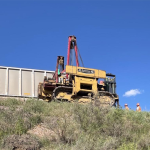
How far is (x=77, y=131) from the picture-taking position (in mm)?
7789

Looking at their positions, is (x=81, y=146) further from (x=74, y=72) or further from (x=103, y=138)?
(x=74, y=72)

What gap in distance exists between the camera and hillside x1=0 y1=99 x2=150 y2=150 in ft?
22.8

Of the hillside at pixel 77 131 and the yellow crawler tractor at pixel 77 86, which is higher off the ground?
the yellow crawler tractor at pixel 77 86

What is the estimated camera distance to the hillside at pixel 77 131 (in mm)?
6952

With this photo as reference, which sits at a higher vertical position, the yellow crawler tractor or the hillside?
the yellow crawler tractor

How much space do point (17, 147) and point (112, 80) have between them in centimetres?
Answer: 1265

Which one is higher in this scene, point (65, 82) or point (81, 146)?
point (65, 82)

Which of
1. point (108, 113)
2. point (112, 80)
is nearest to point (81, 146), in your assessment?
point (108, 113)

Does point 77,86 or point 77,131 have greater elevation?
point 77,86

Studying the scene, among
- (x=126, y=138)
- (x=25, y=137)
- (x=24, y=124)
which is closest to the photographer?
(x=25, y=137)

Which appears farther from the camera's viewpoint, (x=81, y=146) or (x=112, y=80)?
(x=112, y=80)

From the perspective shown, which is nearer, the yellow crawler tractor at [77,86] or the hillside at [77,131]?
the hillside at [77,131]

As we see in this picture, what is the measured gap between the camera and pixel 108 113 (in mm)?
8844

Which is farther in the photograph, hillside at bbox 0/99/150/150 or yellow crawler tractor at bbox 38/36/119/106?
yellow crawler tractor at bbox 38/36/119/106
